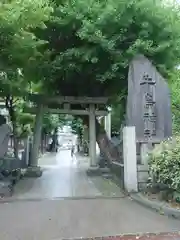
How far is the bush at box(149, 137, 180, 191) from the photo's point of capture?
7180 mm

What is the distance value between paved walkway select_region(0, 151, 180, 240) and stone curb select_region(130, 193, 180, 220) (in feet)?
0.52

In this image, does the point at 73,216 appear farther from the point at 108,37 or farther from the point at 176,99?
the point at 176,99

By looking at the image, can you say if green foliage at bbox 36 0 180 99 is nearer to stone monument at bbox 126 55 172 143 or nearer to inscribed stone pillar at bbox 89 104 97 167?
stone monument at bbox 126 55 172 143

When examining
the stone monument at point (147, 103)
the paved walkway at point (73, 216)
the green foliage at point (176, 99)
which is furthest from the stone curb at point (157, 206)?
the green foliage at point (176, 99)

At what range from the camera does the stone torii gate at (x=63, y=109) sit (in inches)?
547

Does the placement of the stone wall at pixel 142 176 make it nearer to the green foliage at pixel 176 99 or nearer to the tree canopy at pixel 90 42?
the tree canopy at pixel 90 42

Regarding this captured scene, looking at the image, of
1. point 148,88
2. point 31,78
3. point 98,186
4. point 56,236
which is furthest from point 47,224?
point 31,78

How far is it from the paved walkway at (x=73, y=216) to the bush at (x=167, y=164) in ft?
2.70

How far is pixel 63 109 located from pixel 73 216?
8683 mm

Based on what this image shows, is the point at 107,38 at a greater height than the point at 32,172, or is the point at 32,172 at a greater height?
the point at 107,38

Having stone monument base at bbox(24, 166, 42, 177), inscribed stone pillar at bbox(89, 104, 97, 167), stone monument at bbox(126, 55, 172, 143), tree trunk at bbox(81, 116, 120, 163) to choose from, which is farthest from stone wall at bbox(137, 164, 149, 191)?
inscribed stone pillar at bbox(89, 104, 97, 167)

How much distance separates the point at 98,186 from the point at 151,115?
9.87ft

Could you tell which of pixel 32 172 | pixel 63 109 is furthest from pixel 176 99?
pixel 32 172

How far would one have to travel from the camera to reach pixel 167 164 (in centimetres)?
735
